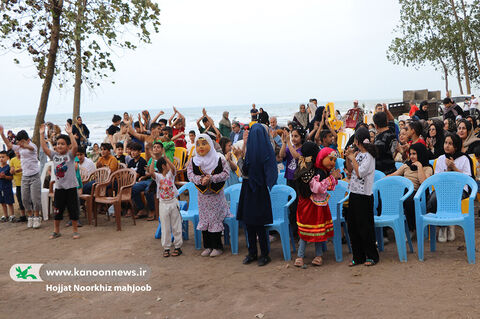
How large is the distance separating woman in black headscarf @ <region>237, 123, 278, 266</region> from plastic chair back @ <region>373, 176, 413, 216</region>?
4.31ft

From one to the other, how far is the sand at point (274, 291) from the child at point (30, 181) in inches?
87.3

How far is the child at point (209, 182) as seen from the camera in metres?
5.62

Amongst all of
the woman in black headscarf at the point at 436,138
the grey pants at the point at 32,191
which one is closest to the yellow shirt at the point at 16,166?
the grey pants at the point at 32,191

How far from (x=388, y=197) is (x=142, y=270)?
3.11m

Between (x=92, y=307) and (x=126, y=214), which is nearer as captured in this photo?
(x=92, y=307)

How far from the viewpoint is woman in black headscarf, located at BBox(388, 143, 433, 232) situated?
18.2 feet

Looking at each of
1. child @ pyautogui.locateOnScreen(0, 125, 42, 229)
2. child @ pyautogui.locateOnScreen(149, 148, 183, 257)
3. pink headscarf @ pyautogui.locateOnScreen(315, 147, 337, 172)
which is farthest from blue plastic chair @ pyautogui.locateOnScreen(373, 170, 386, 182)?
child @ pyautogui.locateOnScreen(0, 125, 42, 229)

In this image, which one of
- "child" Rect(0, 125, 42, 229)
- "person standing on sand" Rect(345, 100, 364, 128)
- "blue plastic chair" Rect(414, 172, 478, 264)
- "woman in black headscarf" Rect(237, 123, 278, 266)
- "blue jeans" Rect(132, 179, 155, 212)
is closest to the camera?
"blue plastic chair" Rect(414, 172, 478, 264)

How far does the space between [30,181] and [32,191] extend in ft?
0.61

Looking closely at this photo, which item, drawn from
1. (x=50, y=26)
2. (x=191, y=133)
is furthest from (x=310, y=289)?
(x=50, y=26)

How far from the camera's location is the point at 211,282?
16.0 ft

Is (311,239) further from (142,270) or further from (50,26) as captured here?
(50,26)

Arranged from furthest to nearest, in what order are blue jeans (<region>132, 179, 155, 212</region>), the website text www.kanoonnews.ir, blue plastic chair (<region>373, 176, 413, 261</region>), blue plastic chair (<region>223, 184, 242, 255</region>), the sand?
1. blue jeans (<region>132, 179, 155, 212</region>)
2. blue plastic chair (<region>223, 184, 242, 255</region>)
3. blue plastic chair (<region>373, 176, 413, 261</region>)
4. the website text www.kanoonnews.ir
5. the sand

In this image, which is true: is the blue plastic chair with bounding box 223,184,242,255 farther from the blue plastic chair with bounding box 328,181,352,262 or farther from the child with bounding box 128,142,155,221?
the child with bounding box 128,142,155,221
